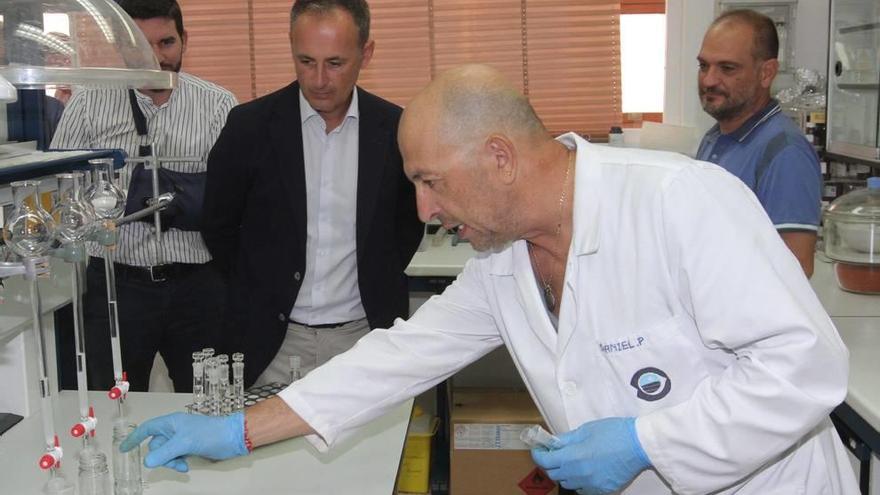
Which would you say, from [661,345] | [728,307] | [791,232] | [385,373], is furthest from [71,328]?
[791,232]

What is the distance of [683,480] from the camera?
126 centimetres

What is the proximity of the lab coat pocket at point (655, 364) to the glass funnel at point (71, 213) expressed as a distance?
0.87m

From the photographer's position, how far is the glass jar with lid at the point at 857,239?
2.58m

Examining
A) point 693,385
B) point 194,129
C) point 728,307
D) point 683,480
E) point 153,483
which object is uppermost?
point 194,129

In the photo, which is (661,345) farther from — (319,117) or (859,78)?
(859,78)

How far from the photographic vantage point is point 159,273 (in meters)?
2.49

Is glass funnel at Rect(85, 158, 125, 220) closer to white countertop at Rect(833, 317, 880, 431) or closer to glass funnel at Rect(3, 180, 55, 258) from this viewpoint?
glass funnel at Rect(3, 180, 55, 258)

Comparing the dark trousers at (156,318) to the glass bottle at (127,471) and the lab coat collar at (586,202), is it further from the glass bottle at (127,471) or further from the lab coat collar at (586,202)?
the lab coat collar at (586,202)

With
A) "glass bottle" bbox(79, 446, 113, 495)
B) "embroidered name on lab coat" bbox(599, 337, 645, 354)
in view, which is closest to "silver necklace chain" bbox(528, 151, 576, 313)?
"embroidered name on lab coat" bbox(599, 337, 645, 354)

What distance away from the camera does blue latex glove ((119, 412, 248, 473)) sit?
1451 millimetres

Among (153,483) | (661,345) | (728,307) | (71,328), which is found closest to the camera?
(728,307)

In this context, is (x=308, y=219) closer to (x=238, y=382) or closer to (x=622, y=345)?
(x=238, y=382)

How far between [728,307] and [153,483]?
1013 mm

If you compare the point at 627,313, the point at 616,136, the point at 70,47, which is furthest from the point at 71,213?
the point at 616,136
